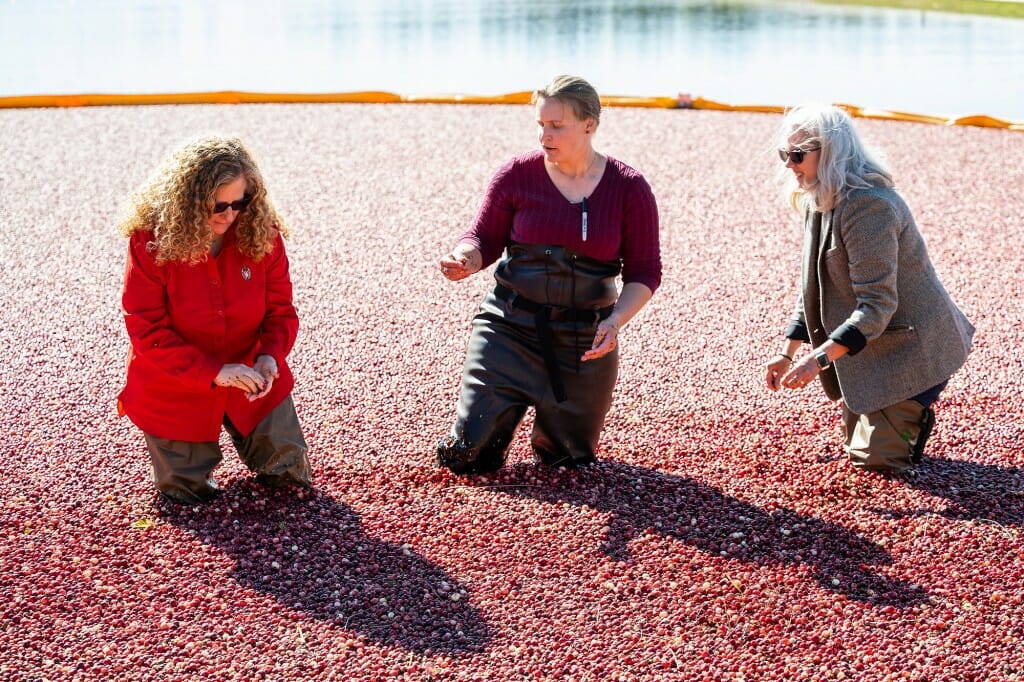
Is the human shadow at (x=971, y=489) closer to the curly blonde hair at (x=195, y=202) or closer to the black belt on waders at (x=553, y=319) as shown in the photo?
the black belt on waders at (x=553, y=319)

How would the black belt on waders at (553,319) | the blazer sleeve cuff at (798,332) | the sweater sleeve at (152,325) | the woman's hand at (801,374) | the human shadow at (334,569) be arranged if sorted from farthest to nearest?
the blazer sleeve cuff at (798,332) → the black belt on waders at (553,319) → the woman's hand at (801,374) → the sweater sleeve at (152,325) → the human shadow at (334,569)

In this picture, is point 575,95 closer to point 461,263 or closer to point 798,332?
point 461,263

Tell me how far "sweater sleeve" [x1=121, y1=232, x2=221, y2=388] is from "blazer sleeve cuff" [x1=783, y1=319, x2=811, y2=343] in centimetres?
238

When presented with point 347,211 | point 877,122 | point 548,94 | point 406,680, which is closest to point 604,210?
point 548,94

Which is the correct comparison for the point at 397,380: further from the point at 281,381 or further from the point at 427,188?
the point at 427,188

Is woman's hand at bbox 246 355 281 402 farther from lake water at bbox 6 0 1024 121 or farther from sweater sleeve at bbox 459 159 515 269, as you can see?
lake water at bbox 6 0 1024 121

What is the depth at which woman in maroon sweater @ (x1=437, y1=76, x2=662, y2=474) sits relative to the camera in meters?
4.75

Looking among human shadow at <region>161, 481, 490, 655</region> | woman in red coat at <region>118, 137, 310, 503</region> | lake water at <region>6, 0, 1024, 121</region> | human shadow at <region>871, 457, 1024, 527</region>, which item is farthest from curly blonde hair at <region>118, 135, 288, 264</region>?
lake water at <region>6, 0, 1024, 121</region>

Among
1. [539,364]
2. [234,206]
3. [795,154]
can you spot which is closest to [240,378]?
[234,206]

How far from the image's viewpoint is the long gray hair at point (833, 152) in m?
4.68

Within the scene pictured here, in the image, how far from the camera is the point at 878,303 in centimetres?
474

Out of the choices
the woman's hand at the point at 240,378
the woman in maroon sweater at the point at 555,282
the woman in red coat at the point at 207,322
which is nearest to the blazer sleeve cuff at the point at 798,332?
the woman in maroon sweater at the point at 555,282

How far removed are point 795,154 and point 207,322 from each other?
7.72ft

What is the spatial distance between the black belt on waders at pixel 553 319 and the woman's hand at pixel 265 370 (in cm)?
104
